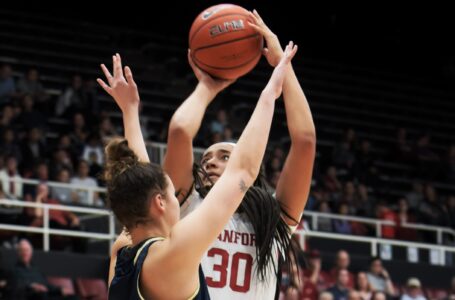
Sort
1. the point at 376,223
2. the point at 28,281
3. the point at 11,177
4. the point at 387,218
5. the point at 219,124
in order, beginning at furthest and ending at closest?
the point at 219,124 < the point at 387,218 < the point at 376,223 < the point at 11,177 < the point at 28,281

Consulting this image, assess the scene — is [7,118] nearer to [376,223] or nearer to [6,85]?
[6,85]

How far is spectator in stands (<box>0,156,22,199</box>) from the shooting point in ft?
37.1

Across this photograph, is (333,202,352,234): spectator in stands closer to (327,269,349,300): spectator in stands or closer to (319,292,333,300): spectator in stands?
(327,269,349,300): spectator in stands

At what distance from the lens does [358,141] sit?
18.2 metres

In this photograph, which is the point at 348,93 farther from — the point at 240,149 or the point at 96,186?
the point at 240,149

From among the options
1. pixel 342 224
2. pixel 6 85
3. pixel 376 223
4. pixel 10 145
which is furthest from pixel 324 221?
pixel 6 85

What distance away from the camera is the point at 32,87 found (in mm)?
14305

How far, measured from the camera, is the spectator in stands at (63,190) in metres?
11.8

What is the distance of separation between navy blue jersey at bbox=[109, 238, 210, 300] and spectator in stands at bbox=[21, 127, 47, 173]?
8.95 m

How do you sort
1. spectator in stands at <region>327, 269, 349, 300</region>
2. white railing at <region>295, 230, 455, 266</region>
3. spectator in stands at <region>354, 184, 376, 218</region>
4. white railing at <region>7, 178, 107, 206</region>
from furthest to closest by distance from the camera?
spectator in stands at <region>354, 184, 376, 218</region>, white railing at <region>295, 230, 455, 266</region>, spectator in stands at <region>327, 269, 349, 300</region>, white railing at <region>7, 178, 107, 206</region>

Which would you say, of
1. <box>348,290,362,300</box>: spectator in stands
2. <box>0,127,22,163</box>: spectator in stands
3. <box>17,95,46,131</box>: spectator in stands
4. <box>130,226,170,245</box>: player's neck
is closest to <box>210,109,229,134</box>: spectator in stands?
<box>17,95,46,131</box>: spectator in stands

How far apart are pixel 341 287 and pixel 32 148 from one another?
4.10 meters

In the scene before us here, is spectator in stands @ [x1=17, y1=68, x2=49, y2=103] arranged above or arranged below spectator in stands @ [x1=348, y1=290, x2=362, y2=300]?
above

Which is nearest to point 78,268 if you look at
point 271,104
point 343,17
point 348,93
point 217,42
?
point 217,42
